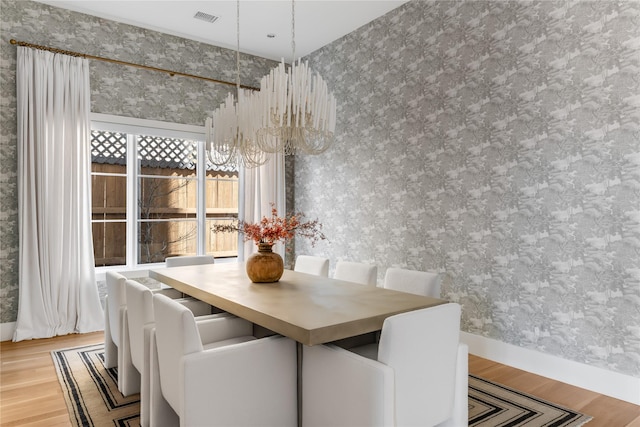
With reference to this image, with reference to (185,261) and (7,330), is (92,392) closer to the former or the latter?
(185,261)

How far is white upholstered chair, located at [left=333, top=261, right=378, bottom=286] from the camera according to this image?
315cm

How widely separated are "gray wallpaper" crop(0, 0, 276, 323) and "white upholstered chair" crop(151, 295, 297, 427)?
2.82m

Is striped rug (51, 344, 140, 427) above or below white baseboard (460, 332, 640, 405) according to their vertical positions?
below

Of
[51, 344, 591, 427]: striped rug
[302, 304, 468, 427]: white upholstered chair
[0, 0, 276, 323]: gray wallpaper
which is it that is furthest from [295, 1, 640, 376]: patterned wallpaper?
[0, 0, 276, 323]: gray wallpaper

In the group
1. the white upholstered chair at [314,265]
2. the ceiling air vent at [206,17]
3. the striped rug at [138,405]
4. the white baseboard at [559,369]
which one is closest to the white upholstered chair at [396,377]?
the striped rug at [138,405]

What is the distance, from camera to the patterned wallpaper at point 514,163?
2.63 metres

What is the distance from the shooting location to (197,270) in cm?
336

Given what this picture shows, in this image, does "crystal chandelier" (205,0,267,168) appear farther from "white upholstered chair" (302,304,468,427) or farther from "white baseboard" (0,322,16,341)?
"white baseboard" (0,322,16,341)

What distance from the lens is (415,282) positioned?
2.73 m

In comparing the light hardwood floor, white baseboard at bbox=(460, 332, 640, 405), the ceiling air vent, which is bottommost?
the light hardwood floor

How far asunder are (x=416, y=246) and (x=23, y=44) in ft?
13.1

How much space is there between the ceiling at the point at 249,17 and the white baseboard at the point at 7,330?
2990 millimetres

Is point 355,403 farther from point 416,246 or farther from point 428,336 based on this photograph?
point 416,246

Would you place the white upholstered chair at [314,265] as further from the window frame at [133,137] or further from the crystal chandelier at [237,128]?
the window frame at [133,137]
